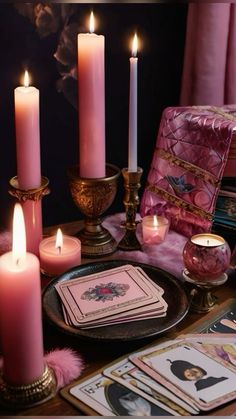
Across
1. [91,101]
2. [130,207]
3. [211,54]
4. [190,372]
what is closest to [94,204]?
[130,207]

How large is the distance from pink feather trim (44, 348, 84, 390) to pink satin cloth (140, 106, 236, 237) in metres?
0.44

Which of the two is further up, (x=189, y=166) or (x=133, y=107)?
(x=133, y=107)

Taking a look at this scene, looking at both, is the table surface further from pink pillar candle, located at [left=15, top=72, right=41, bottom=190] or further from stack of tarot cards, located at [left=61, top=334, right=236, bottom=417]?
pink pillar candle, located at [left=15, top=72, right=41, bottom=190]

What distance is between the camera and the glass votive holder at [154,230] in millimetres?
1255

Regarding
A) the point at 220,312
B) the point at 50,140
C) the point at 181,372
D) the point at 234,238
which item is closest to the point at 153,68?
the point at 50,140

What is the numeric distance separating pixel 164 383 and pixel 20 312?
224 millimetres

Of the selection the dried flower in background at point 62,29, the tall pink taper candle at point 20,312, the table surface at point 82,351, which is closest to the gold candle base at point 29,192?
the table surface at point 82,351

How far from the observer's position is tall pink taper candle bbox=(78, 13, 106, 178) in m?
1.14

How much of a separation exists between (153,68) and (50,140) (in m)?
0.36

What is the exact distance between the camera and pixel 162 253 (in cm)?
122

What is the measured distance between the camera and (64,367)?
887 millimetres

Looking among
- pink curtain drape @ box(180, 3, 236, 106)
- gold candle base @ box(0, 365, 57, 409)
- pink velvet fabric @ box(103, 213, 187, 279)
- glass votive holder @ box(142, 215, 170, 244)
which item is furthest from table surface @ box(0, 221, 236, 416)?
pink curtain drape @ box(180, 3, 236, 106)

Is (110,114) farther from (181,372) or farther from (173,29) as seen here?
(181,372)

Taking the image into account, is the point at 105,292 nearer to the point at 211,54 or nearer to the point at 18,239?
the point at 18,239
